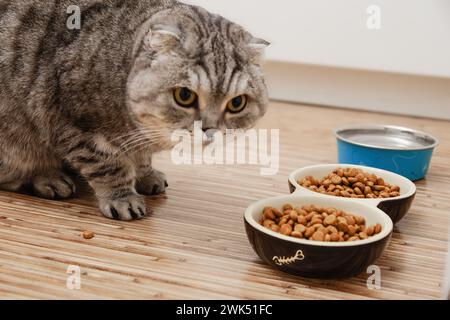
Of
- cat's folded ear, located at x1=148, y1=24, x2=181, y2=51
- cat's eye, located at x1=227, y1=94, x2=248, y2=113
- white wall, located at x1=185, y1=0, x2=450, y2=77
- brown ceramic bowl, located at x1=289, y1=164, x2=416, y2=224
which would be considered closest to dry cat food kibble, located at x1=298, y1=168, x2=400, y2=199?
brown ceramic bowl, located at x1=289, y1=164, x2=416, y2=224

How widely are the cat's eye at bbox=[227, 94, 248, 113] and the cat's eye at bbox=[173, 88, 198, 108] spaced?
88 millimetres

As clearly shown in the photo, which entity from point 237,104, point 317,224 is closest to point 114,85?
point 237,104

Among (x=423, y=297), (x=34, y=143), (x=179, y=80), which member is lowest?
(x=423, y=297)

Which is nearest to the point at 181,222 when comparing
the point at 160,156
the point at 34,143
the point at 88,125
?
the point at 88,125

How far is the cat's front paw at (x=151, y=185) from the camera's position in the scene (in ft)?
5.53

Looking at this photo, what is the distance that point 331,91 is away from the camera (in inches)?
109

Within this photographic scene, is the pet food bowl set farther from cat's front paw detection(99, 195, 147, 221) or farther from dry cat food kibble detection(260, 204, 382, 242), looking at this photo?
cat's front paw detection(99, 195, 147, 221)

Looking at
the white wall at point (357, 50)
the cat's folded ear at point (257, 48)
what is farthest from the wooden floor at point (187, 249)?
the white wall at point (357, 50)

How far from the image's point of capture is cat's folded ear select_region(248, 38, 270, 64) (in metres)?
1.42

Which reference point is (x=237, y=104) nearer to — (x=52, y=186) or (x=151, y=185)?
(x=151, y=185)

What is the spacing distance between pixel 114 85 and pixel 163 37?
201mm

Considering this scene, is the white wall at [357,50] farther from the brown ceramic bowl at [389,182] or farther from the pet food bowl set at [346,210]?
the brown ceramic bowl at [389,182]
